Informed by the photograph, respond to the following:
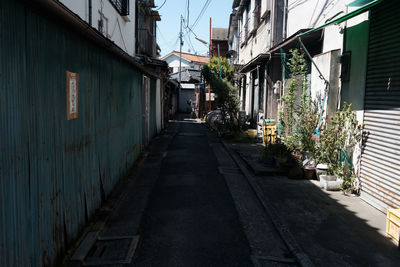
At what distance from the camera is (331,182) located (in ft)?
24.7

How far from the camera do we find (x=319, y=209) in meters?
6.40

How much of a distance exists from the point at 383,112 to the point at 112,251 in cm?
556

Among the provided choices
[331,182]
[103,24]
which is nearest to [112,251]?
[331,182]

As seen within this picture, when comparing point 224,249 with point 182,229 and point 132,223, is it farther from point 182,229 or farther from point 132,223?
point 132,223

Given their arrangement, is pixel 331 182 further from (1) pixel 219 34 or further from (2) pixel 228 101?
(1) pixel 219 34

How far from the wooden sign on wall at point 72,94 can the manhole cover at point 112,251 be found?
192cm

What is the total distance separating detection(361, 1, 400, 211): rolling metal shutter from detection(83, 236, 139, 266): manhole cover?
15.3 ft

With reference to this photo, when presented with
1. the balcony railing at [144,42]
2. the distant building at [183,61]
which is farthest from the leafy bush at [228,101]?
the distant building at [183,61]

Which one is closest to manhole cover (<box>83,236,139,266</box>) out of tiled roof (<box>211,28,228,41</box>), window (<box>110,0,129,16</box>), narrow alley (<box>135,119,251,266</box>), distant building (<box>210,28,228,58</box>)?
narrow alley (<box>135,119,251,266</box>)

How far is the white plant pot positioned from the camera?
752 centimetres

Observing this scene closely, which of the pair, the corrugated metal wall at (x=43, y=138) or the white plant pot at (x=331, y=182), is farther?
the white plant pot at (x=331, y=182)

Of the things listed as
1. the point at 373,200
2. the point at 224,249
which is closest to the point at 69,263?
the point at 224,249

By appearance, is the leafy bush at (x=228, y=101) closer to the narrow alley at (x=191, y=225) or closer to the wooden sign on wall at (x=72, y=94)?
the narrow alley at (x=191, y=225)

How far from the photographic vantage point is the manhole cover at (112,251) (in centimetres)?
434
